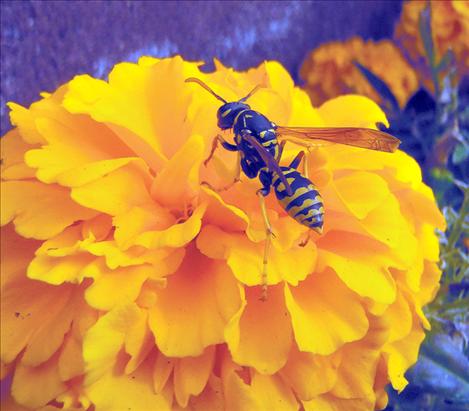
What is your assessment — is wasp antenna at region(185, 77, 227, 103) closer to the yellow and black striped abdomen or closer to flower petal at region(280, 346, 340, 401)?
the yellow and black striped abdomen

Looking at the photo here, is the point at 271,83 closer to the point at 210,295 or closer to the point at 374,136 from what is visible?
the point at 374,136

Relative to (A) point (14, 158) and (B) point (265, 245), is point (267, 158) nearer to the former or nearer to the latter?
(B) point (265, 245)

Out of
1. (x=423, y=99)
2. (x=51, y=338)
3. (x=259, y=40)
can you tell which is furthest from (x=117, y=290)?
(x=423, y=99)

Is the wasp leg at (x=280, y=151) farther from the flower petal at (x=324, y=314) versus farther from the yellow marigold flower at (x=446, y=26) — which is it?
the yellow marigold flower at (x=446, y=26)

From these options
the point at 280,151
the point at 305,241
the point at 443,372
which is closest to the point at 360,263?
the point at 305,241

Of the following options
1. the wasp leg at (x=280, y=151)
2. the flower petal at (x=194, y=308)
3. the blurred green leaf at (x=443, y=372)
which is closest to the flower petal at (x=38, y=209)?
the flower petal at (x=194, y=308)

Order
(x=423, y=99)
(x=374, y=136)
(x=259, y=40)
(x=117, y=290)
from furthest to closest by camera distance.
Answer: (x=423, y=99)
(x=259, y=40)
(x=374, y=136)
(x=117, y=290)

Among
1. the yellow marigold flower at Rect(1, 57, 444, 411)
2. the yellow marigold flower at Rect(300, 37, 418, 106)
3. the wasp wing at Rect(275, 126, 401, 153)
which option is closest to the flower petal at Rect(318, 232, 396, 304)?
the yellow marigold flower at Rect(1, 57, 444, 411)
